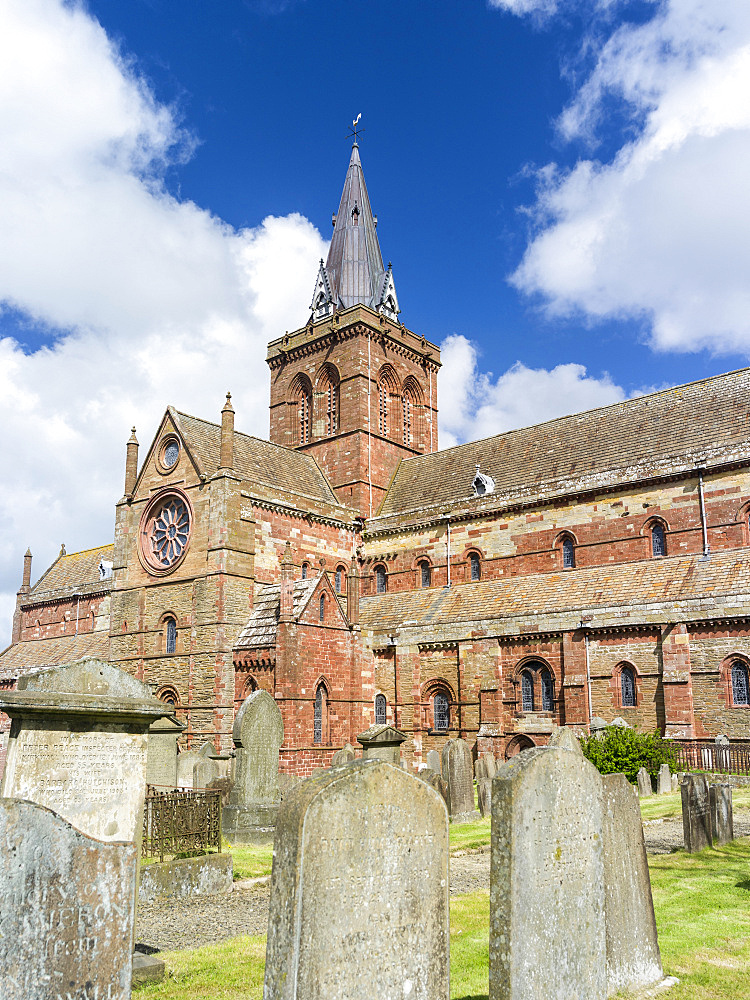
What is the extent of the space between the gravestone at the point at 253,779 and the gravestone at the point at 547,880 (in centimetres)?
961

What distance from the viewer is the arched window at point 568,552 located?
1163 inches

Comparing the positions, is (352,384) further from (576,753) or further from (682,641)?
(576,753)

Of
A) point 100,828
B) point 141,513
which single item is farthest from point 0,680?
point 100,828

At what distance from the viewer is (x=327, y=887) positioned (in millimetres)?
4707

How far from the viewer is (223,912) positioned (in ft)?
34.0

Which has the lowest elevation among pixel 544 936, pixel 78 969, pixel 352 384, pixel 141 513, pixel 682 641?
pixel 544 936

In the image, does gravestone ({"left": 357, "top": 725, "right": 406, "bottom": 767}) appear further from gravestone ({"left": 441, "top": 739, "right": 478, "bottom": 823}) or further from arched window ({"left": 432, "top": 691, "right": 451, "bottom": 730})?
arched window ({"left": 432, "top": 691, "right": 451, "bottom": 730})

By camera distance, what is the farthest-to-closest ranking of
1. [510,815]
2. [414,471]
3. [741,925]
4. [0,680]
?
[0,680]
[414,471]
[741,925]
[510,815]

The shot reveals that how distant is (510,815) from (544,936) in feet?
3.02

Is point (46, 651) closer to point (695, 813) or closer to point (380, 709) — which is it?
point (380, 709)

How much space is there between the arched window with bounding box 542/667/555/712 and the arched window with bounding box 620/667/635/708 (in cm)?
227

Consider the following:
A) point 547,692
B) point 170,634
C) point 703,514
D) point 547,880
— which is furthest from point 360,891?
point 170,634

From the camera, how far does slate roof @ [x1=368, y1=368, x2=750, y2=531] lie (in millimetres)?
27531

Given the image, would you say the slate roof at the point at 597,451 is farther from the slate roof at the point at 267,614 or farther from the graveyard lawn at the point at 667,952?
the graveyard lawn at the point at 667,952
